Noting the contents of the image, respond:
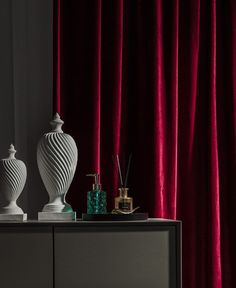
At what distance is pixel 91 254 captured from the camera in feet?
5.73

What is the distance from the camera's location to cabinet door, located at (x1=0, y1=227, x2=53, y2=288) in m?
1.71

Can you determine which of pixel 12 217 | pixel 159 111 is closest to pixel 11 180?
pixel 12 217

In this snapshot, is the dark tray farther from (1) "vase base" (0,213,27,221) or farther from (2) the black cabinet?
(1) "vase base" (0,213,27,221)

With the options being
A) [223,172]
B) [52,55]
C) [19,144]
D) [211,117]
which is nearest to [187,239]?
[223,172]

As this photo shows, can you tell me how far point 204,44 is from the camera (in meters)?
2.21

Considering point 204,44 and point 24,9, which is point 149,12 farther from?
point 24,9

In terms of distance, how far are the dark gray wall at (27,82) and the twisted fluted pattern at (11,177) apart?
0.25 m

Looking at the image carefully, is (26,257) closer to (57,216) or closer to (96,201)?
(57,216)

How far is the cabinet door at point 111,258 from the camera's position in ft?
5.71

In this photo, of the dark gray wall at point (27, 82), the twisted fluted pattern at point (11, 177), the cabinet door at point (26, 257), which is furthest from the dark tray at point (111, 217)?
the dark gray wall at point (27, 82)

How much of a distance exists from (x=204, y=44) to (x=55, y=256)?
104 centimetres

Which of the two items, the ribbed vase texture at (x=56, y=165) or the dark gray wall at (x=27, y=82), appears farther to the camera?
the dark gray wall at (x=27, y=82)

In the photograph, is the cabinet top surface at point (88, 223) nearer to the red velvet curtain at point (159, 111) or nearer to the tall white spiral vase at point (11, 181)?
the tall white spiral vase at point (11, 181)

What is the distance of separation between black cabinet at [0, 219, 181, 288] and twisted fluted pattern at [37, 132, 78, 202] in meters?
0.16
